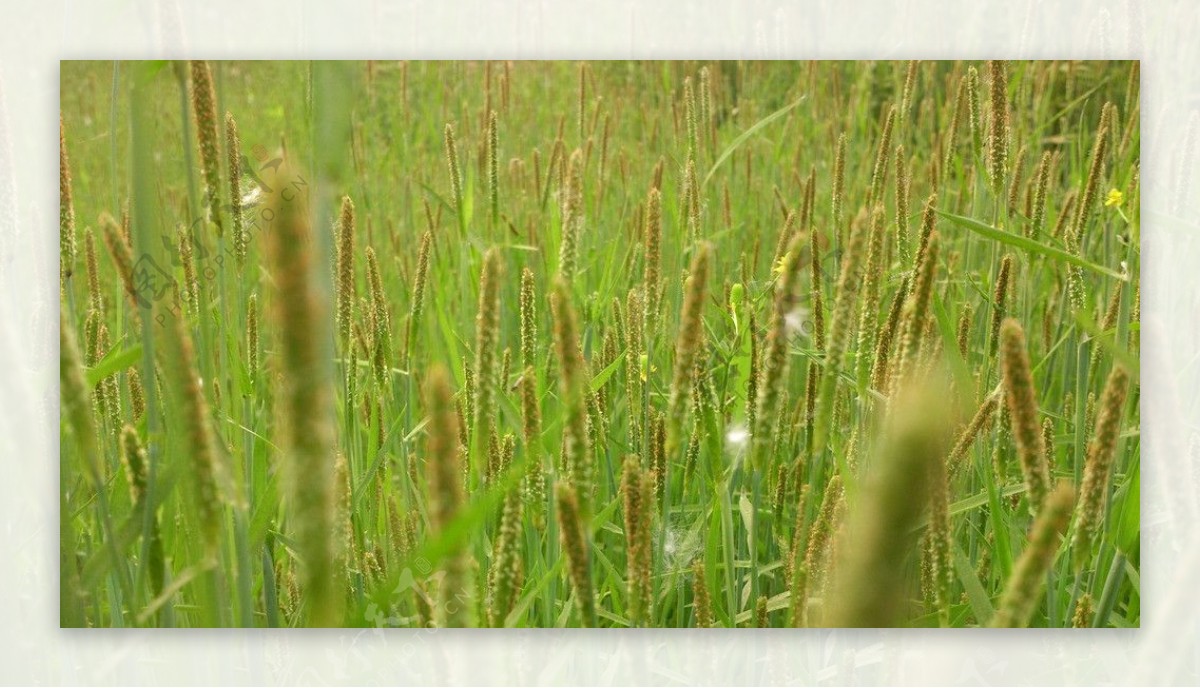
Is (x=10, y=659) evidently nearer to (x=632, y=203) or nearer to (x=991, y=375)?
(x=632, y=203)

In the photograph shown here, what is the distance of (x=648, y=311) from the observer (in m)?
1.08

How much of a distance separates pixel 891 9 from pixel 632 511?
95 centimetres

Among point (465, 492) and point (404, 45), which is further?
point (404, 45)

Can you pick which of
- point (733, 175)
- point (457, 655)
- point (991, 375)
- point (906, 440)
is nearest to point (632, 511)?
point (906, 440)

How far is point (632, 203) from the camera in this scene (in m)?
1.44

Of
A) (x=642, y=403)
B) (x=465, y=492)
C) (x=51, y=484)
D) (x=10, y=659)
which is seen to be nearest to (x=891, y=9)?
(x=642, y=403)

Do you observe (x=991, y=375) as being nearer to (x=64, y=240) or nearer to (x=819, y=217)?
(x=819, y=217)

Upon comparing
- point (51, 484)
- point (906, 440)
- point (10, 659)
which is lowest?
point (10, 659)

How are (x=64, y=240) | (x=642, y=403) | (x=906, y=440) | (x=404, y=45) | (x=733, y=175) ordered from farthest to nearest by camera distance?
(x=733, y=175)
(x=404, y=45)
(x=642, y=403)
(x=64, y=240)
(x=906, y=440)

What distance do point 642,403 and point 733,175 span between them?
0.42 m

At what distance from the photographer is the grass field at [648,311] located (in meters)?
1.06

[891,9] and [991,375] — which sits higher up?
[891,9]

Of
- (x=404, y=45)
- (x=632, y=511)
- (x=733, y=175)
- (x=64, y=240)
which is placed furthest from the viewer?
(x=733, y=175)

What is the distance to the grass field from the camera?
3.46 feet
